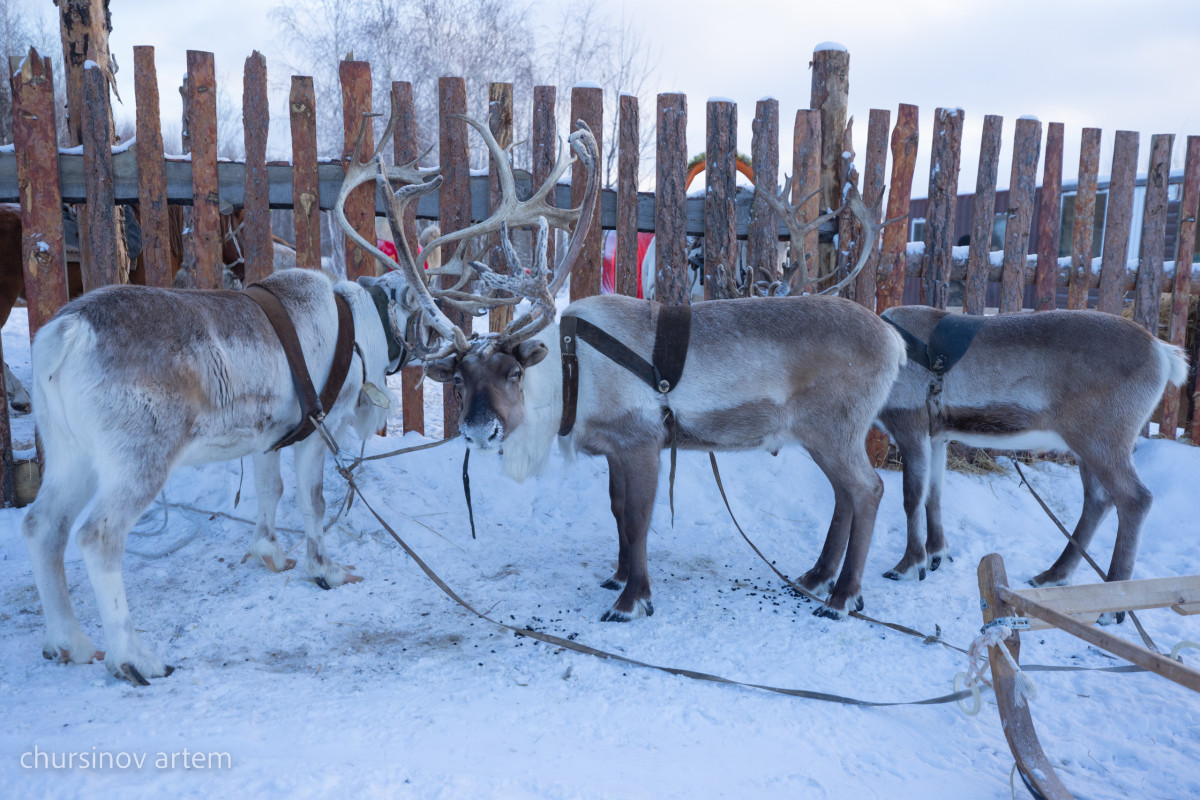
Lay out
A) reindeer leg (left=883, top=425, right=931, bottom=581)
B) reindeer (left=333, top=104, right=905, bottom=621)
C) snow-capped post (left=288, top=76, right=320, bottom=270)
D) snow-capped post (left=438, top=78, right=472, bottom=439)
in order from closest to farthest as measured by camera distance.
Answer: reindeer (left=333, top=104, right=905, bottom=621) → reindeer leg (left=883, top=425, right=931, bottom=581) → snow-capped post (left=288, top=76, right=320, bottom=270) → snow-capped post (left=438, top=78, right=472, bottom=439)

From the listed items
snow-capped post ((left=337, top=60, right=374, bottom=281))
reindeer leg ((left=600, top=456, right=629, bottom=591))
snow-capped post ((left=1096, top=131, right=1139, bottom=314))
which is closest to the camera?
reindeer leg ((left=600, top=456, right=629, bottom=591))

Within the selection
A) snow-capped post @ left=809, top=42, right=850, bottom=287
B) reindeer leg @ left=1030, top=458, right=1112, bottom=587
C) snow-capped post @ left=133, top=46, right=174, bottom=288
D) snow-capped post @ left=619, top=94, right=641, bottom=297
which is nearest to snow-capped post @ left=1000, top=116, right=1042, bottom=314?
snow-capped post @ left=809, top=42, right=850, bottom=287

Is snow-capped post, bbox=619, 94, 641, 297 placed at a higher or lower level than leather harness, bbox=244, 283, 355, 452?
higher

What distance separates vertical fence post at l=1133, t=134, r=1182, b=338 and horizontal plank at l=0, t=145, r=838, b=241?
7.98 feet

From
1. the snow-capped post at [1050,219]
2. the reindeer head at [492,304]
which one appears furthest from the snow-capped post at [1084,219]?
the reindeer head at [492,304]

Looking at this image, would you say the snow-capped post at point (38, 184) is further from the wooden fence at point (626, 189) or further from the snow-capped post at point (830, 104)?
the snow-capped post at point (830, 104)

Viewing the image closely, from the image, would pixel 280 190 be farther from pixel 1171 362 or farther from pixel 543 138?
pixel 1171 362

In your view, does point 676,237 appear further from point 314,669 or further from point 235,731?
point 235,731

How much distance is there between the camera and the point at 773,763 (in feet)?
8.54

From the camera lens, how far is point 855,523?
3945mm

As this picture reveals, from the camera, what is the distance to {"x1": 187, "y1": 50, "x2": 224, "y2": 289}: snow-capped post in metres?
4.82

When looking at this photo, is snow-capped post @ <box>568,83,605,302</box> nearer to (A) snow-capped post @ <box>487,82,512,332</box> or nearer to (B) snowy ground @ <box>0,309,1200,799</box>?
(A) snow-capped post @ <box>487,82,512,332</box>

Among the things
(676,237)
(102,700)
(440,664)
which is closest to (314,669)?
(440,664)

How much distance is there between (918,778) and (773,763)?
44 centimetres
